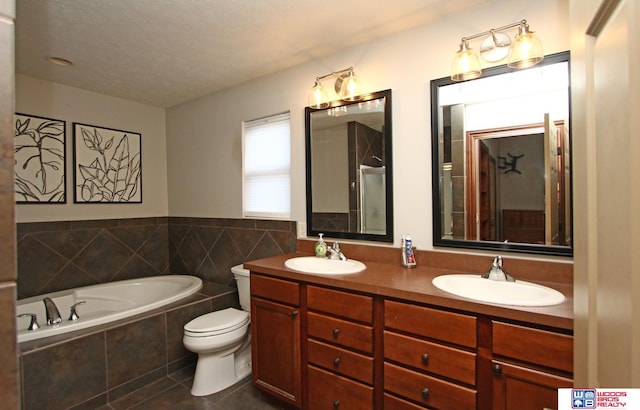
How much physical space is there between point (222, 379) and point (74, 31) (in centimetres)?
255

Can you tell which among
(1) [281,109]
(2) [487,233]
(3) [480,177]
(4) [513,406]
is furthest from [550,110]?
(1) [281,109]

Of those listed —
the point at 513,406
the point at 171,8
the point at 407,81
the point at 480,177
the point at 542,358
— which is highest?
the point at 171,8

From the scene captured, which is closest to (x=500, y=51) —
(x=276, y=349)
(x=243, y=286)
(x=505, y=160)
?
(x=505, y=160)

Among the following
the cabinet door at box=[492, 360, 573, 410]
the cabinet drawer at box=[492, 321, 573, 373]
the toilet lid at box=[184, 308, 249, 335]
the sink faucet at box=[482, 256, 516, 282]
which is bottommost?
the toilet lid at box=[184, 308, 249, 335]

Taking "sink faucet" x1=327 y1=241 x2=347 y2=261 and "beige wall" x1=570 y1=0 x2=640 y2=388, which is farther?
"sink faucet" x1=327 y1=241 x2=347 y2=261

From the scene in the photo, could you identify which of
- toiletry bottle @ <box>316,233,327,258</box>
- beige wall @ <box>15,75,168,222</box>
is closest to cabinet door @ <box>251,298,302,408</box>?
toiletry bottle @ <box>316,233,327,258</box>

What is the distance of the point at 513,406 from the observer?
1166 millimetres

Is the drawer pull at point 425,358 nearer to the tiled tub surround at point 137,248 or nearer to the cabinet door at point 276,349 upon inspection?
the cabinet door at point 276,349

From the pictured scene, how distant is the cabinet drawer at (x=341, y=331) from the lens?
1.52 meters

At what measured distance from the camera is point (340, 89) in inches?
83.7

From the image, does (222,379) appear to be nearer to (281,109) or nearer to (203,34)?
(281,109)

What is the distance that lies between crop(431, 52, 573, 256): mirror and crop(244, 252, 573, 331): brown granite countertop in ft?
0.82

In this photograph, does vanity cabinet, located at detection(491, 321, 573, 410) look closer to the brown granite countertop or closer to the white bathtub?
the brown granite countertop

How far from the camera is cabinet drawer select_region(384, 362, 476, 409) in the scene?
1263 millimetres
